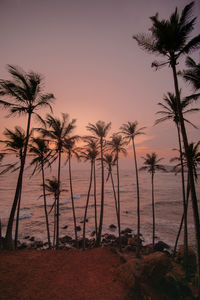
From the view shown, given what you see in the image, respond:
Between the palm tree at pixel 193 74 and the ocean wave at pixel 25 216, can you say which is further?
the ocean wave at pixel 25 216

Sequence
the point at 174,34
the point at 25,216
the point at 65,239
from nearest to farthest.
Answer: the point at 174,34 → the point at 65,239 → the point at 25,216

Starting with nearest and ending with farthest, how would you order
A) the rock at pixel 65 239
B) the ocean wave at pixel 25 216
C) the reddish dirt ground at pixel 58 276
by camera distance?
the reddish dirt ground at pixel 58 276
the rock at pixel 65 239
the ocean wave at pixel 25 216

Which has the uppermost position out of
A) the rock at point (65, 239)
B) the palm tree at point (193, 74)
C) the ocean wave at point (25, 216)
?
the palm tree at point (193, 74)

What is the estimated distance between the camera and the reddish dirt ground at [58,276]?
5.59 m

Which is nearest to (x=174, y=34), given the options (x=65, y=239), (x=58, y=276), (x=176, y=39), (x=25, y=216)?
(x=176, y=39)

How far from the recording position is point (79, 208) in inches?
1526

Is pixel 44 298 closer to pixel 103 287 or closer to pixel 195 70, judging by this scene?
pixel 103 287

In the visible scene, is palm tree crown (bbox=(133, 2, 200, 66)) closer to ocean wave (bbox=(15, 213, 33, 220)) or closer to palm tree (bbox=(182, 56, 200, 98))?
palm tree (bbox=(182, 56, 200, 98))

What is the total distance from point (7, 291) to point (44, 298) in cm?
154

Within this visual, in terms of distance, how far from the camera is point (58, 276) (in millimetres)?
6676

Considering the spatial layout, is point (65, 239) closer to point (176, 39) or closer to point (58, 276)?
point (58, 276)

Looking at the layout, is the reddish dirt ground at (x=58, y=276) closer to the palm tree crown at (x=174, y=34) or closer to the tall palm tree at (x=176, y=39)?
the tall palm tree at (x=176, y=39)

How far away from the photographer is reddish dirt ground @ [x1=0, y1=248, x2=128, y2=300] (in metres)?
5.59

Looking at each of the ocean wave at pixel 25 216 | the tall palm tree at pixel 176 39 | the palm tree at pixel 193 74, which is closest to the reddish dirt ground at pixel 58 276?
the tall palm tree at pixel 176 39
